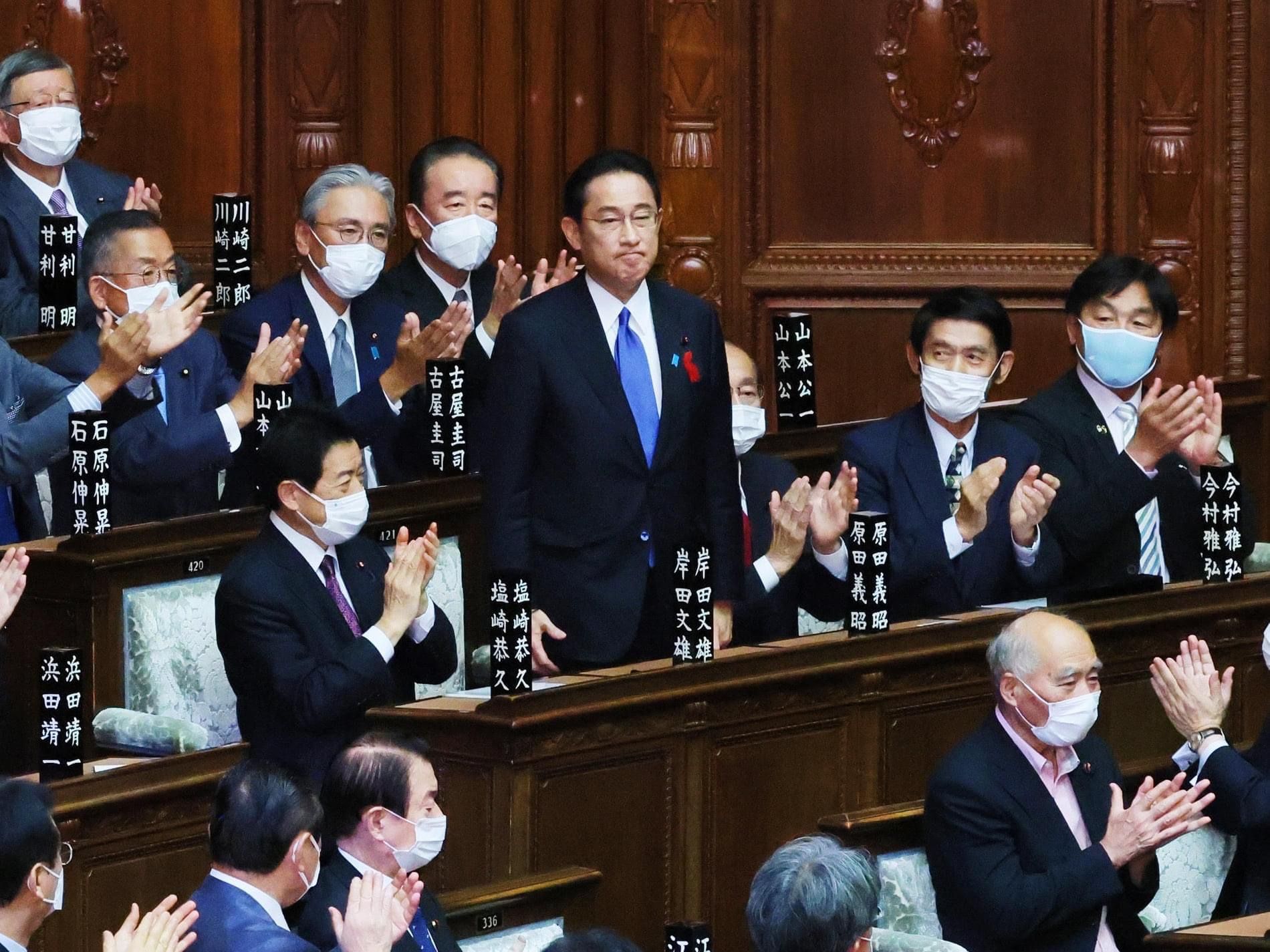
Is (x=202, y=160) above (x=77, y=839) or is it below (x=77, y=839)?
above

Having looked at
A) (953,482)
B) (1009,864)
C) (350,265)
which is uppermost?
(350,265)

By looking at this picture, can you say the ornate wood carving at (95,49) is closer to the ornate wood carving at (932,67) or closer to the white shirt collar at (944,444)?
the ornate wood carving at (932,67)

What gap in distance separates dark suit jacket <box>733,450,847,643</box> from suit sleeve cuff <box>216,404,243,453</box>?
39.9 inches

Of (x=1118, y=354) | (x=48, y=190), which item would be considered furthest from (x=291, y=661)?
(x=48, y=190)

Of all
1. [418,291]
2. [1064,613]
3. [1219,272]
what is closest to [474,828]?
[1064,613]

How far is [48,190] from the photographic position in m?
6.01

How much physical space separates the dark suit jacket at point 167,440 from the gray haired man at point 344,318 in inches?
8.0

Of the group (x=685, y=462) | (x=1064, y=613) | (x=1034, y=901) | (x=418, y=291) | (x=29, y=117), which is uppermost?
(x=29, y=117)

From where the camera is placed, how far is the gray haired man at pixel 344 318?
17.5 ft

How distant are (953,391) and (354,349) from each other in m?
1.33

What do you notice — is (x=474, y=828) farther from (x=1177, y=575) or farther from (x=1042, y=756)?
(x=1177, y=575)

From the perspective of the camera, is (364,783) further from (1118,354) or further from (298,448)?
(1118,354)

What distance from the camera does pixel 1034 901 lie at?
3.98m

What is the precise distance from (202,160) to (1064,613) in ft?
10.9
